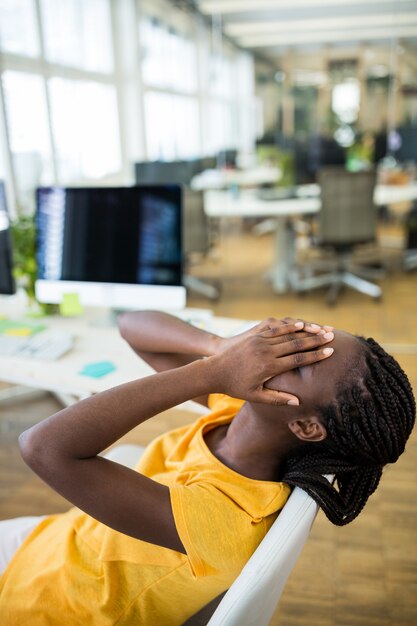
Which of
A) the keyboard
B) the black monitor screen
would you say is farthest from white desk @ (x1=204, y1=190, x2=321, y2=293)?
the keyboard

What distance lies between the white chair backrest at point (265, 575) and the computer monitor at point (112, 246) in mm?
1078

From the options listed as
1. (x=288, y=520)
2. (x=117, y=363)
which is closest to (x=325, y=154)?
(x=117, y=363)

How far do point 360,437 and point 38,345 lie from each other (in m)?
1.15

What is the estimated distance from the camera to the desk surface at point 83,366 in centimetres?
149

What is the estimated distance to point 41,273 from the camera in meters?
1.97

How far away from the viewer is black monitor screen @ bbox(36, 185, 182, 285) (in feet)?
5.90

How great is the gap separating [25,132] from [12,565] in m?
3.49

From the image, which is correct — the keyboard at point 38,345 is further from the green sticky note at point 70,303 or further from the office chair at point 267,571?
the office chair at point 267,571

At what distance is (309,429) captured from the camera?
2.88ft

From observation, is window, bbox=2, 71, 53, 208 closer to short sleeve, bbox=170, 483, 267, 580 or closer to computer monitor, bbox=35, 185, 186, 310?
computer monitor, bbox=35, 185, 186, 310

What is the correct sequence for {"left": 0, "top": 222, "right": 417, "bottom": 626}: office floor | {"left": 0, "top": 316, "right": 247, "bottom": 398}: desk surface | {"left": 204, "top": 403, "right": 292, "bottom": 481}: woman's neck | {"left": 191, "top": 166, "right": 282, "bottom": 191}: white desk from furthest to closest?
{"left": 191, "top": 166, "right": 282, "bottom": 191}: white desk
{"left": 0, "top": 222, "right": 417, "bottom": 626}: office floor
{"left": 0, "top": 316, "right": 247, "bottom": 398}: desk surface
{"left": 204, "top": 403, "right": 292, "bottom": 481}: woman's neck

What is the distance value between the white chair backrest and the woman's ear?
4.1 inches

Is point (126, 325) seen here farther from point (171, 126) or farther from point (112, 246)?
point (171, 126)

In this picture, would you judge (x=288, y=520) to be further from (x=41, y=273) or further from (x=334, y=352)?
(x=41, y=273)
